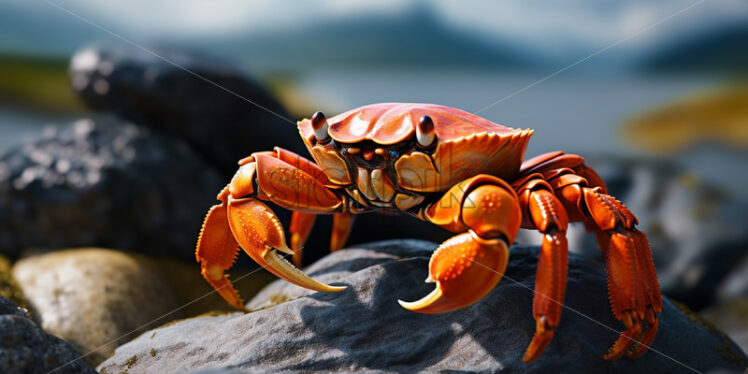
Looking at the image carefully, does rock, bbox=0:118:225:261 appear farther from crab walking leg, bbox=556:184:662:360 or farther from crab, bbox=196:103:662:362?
crab walking leg, bbox=556:184:662:360

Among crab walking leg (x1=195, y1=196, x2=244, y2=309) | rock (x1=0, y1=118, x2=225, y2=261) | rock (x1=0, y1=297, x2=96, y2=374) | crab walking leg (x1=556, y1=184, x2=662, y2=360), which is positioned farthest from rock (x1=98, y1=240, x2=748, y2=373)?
rock (x1=0, y1=118, x2=225, y2=261)

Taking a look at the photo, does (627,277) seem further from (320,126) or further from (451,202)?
(320,126)

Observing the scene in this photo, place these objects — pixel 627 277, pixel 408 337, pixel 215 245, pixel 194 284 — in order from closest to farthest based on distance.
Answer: pixel 627 277 → pixel 408 337 → pixel 215 245 → pixel 194 284

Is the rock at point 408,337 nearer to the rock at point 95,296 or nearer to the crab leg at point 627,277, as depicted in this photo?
the crab leg at point 627,277

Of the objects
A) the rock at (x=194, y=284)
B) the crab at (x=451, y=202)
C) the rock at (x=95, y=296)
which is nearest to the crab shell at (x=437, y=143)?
the crab at (x=451, y=202)

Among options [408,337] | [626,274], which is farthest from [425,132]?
[626,274]

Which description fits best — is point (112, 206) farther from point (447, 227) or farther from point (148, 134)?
point (447, 227)
